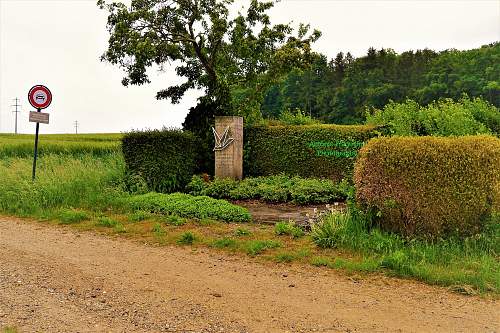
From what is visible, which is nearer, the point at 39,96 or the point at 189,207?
the point at 189,207

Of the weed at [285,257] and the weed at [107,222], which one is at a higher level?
the weed at [107,222]

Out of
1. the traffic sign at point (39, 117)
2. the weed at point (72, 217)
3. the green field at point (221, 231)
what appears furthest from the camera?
the traffic sign at point (39, 117)

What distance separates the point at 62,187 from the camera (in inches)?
500

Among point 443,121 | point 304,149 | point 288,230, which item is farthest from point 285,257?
point 443,121

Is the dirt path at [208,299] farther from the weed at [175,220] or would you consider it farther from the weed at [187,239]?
the weed at [175,220]

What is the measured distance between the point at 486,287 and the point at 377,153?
2618mm

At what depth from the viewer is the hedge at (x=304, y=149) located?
50.9 ft

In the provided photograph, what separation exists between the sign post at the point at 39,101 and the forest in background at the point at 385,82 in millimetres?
34306

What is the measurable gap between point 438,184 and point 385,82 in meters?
53.8

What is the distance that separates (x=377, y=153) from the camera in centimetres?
777

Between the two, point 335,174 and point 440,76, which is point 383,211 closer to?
point 335,174

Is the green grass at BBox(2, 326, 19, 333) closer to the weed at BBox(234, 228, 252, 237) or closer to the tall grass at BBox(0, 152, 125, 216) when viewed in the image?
the weed at BBox(234, 228, 252, 237)

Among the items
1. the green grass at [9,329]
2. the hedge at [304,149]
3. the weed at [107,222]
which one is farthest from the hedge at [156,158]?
the green grass at [9,329]

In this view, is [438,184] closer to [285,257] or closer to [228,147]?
[285,257]
